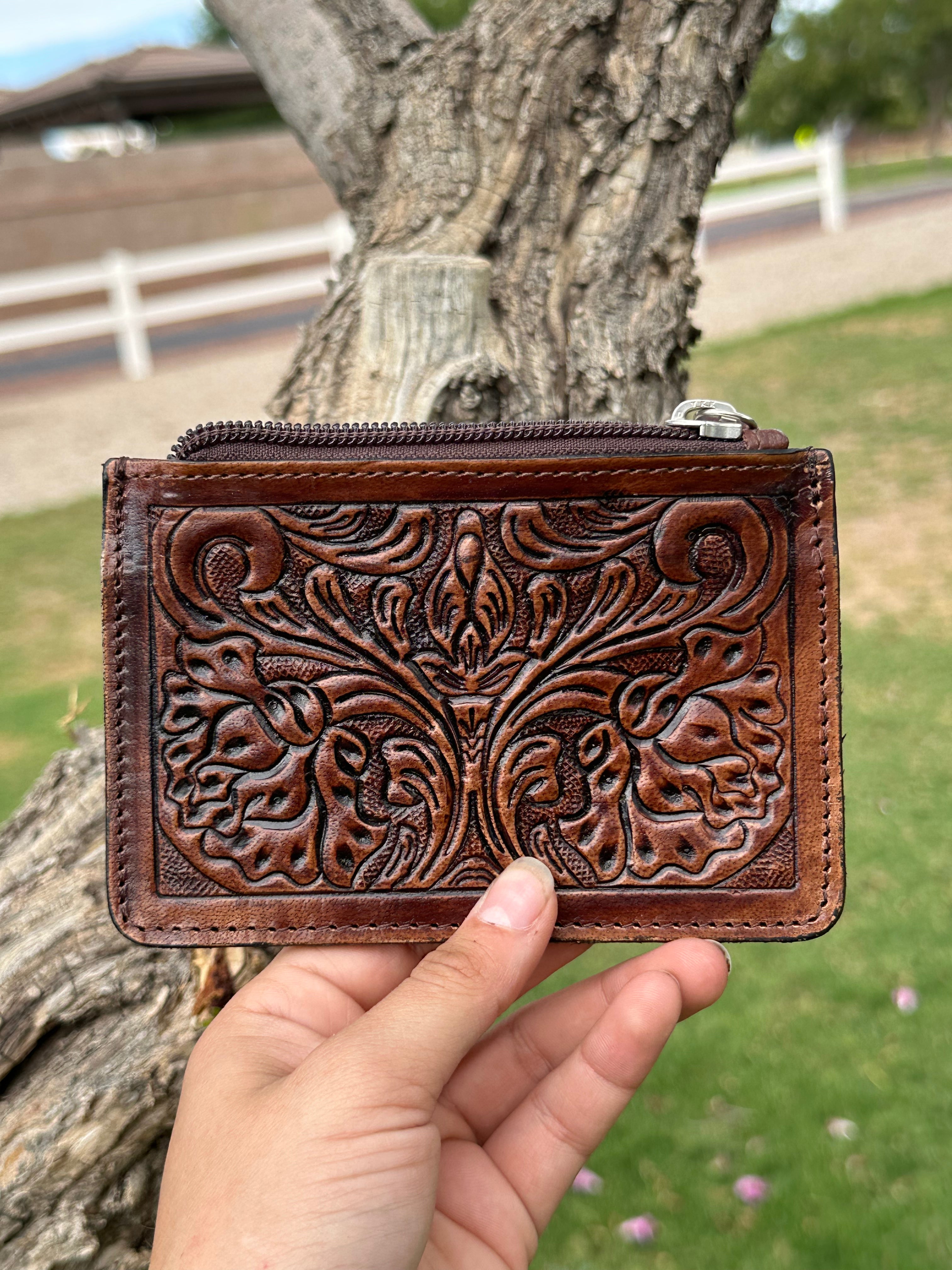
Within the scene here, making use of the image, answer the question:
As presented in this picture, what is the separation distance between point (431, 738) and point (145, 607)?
1.29ft

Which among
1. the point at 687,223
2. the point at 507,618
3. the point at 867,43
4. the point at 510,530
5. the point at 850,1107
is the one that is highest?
the point at 867,43

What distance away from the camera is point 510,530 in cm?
129

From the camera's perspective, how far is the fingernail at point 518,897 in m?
1.24

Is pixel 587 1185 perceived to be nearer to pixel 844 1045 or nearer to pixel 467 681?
pixel 844 1045

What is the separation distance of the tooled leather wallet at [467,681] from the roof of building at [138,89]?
18.9 meters

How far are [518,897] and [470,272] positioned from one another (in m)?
0.94

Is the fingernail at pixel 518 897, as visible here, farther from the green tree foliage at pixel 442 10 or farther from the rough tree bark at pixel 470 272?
the green tree foliage at pixel 442 10

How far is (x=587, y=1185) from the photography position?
1.97m

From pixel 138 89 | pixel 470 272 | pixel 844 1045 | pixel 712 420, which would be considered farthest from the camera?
pixel 138 89

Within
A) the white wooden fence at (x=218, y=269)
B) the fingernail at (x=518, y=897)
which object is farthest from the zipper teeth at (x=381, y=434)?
the white wooden fence at (x=218, y=269)

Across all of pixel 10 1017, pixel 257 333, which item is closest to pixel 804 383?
pixel 10 1017

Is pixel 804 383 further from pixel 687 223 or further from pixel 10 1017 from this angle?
pixel 10 1017

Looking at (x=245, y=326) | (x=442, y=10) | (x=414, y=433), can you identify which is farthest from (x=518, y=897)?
(x=442, y=10)

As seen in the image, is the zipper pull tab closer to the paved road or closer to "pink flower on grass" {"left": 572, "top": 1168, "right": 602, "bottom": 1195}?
"pink flower on grass" {"left": 572, "top": 1168, "right": 602, "bottom": 1195}
